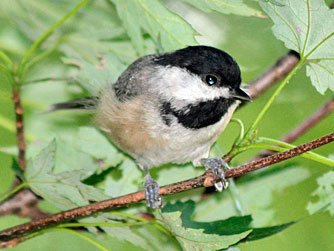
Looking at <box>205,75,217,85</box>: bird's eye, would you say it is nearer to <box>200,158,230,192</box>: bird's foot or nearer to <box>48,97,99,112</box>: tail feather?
<box>200,158,230,192</box>: bird's foot

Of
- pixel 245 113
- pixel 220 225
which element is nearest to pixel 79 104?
pixel 245 113

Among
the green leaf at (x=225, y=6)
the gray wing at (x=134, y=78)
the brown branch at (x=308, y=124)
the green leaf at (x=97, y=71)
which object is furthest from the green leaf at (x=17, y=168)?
the brown branch at (x=308, y=124)

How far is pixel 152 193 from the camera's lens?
2.45 meters

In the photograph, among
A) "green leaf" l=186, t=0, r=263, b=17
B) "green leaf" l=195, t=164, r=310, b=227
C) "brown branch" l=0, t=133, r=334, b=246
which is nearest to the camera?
"brown branch" l=0, t=133, r=334, b=246

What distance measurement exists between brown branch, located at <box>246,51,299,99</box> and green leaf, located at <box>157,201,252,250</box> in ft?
3.51

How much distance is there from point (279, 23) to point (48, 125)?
4.65 feet

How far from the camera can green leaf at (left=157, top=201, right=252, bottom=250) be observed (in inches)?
71.5

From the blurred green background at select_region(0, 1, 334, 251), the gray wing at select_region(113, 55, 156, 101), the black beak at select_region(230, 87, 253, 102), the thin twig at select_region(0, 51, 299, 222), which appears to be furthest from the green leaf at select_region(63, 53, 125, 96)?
the thin twig at select_region(0, 51, 299, 222)

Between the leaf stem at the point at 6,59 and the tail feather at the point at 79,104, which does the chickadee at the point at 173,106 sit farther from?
the leaf stem at the point at 6,59

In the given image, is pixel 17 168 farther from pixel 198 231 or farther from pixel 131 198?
pixel 198 231

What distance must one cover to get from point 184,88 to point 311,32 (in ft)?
2.36

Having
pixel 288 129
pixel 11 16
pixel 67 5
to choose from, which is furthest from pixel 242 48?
pixel 11 16

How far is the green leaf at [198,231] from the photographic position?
1.82 meters

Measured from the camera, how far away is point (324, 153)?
2762mm
